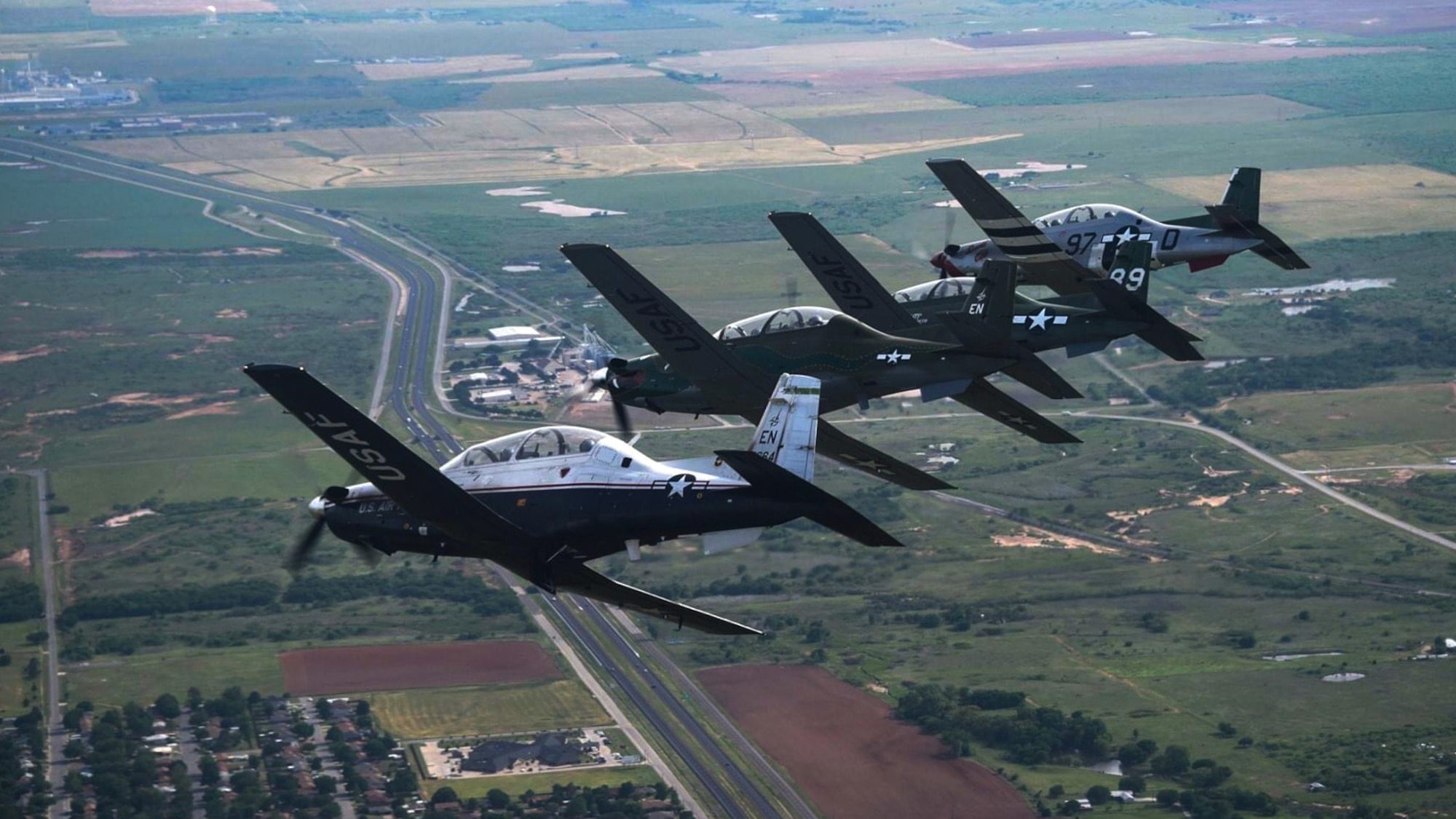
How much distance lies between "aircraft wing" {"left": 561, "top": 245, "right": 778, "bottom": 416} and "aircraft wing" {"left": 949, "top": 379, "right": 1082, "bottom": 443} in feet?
24.1

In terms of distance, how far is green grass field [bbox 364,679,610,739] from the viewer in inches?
5138

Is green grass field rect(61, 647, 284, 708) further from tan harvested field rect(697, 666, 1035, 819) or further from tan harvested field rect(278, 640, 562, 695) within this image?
tan harvested field rect(697, 666, 1035, 819)

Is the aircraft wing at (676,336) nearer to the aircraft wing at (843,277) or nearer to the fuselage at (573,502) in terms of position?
the aircraft wing at (843,277)

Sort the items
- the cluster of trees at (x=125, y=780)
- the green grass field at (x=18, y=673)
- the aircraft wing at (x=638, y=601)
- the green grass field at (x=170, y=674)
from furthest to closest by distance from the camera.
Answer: the green grass field at (x=170, y=674)
the green grass field at (x=18, y=673)
the cluster of trees at (x=125, y=780)
the aircraft wing at (x=638, y=601)

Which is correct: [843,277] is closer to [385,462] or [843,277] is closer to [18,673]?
[385,462]

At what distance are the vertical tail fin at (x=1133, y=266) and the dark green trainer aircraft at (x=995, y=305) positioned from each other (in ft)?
0.08

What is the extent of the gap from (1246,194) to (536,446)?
1339 inches

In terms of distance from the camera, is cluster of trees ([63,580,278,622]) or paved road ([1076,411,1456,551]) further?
paved road ([1076,411,1456,551])

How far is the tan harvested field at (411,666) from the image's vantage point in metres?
140

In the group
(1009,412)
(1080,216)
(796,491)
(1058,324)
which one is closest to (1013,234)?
(1080,216)

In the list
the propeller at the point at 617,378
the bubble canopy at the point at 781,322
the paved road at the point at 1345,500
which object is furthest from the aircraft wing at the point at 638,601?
the paved road at the point at 1345,500

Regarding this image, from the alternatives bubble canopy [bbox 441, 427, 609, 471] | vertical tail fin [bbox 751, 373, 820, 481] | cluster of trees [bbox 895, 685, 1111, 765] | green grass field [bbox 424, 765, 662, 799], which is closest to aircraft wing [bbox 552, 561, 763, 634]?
bubble canopy [bbox 441, 427, 609, 471]

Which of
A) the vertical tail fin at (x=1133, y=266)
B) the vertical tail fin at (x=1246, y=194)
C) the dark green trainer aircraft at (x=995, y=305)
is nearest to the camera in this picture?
the dark green trainer aircraft at (x=995, y=305)

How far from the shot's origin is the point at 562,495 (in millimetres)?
50688
